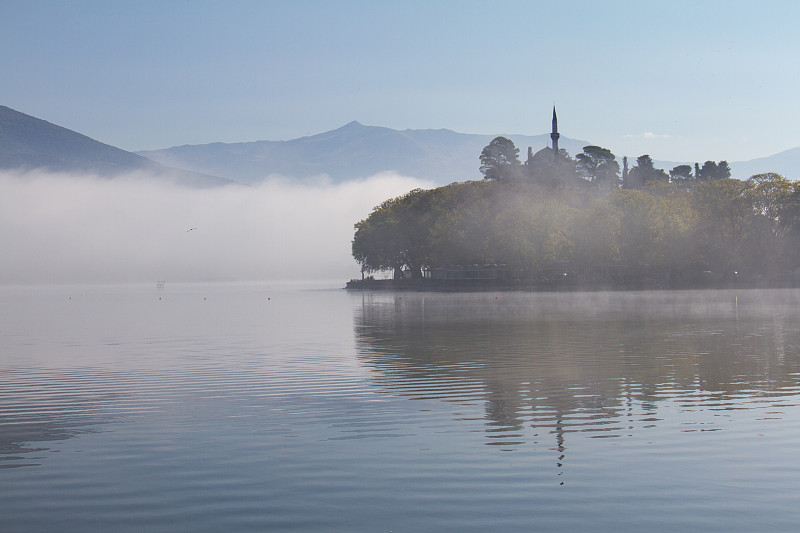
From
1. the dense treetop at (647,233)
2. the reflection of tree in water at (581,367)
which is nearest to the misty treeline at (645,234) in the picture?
the dense treetop at (647,233)

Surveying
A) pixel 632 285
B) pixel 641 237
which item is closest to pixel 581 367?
pixel 641 237

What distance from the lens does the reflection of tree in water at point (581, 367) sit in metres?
21.2

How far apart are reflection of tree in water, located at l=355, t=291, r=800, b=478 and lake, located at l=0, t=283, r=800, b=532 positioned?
0.14m

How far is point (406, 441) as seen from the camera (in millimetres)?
17984

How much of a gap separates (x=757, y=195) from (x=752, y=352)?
123504 mm

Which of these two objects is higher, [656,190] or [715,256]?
[656,190]

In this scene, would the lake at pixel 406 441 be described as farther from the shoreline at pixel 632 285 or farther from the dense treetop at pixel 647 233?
the shoreline at pixel 632 285

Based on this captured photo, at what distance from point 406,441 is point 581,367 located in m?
15.4

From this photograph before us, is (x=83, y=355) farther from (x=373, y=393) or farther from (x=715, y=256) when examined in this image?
(x=715, y=256)

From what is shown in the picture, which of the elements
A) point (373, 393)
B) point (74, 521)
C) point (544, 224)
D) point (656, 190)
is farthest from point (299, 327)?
point (656, 190)

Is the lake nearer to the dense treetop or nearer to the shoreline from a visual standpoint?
the dense treetop

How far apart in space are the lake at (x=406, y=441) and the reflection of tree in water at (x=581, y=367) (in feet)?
0.47

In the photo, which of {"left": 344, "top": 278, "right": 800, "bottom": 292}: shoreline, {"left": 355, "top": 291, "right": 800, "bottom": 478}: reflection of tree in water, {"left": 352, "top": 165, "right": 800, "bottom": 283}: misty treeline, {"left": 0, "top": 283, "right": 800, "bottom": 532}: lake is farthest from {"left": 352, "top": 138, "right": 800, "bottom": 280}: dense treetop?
{"left": 0, "top": 283, "right": 800, "bottom": 532}: lake

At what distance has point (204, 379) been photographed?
30.2 metres
